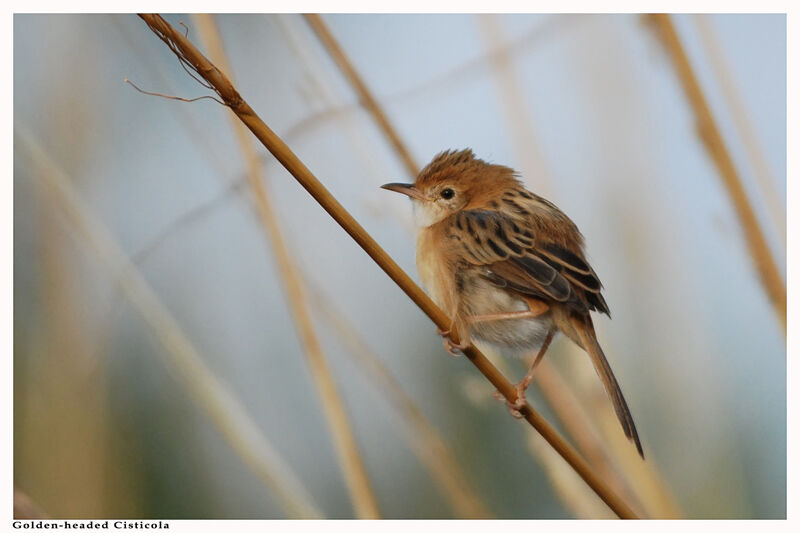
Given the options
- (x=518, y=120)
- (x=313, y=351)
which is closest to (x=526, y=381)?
(x=313, y=351)

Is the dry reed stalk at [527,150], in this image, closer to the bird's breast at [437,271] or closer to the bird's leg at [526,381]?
the bird's leg at [526,381]

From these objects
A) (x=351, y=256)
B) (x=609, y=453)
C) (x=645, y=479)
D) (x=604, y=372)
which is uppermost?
(x=351, y=256)

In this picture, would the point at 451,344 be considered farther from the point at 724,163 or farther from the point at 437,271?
the point at 724,163

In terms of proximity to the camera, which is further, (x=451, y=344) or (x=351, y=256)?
(x=351, y=256)

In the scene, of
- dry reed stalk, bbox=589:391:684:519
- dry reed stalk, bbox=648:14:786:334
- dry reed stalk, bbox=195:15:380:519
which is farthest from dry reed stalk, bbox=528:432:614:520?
dry reed stalk, bbox=648:14:786:334

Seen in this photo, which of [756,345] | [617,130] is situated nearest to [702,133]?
[617,130]

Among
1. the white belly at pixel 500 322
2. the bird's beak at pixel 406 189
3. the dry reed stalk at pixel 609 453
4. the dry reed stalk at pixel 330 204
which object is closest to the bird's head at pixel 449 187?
the bird's beak at pixel 406 189
